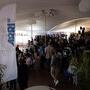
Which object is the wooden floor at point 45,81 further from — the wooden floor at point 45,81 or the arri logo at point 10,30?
the arri logo at point 10,30

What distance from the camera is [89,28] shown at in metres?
10.1

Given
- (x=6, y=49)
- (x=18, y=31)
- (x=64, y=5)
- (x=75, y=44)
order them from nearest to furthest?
(x=6, y=49) → (x=64, y=5) → (x=75, y=44) → (x=18, y=31)

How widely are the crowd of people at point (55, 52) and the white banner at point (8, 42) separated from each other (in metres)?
2.13

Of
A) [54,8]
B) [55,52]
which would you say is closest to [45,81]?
[55,52]

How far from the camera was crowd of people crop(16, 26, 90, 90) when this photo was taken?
7536 millimetres

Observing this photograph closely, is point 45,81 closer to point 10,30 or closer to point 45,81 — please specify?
point 45,81

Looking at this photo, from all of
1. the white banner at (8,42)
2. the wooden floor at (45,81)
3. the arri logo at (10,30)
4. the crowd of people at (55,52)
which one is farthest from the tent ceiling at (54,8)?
the wooden floor at (45,81)

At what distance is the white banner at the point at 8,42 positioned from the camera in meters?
4.90

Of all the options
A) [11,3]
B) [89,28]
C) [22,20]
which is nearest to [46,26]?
[22,20]

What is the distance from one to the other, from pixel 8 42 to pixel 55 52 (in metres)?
3.18

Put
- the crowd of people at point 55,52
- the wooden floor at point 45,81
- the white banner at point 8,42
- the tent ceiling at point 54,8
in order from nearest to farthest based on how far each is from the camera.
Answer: the white banner at point 8,42, the wooden floor at point 45,81, the tent ceiling at point 54,8, the crowd of people at point 55,52

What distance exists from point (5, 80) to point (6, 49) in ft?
2.32

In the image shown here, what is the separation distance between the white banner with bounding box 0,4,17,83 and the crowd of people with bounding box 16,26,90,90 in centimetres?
213

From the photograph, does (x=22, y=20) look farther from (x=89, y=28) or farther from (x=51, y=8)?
(x=89, y=28)
